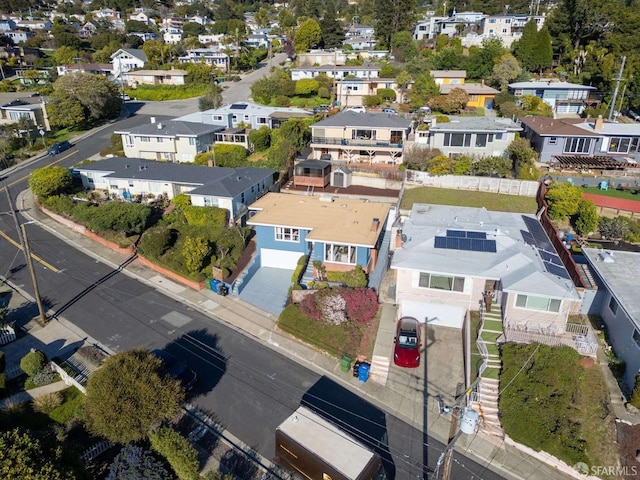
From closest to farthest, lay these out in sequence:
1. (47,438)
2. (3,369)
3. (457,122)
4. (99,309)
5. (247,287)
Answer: (47,438), (3,369), (99,309), (247,287), (457,122)

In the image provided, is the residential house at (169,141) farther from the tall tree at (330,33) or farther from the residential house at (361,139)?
the tall tree at (330,33)

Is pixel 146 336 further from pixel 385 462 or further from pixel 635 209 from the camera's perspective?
pixel 635 209

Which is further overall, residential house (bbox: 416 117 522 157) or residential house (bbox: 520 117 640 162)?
residential house (bbox: 416 117 522 157)

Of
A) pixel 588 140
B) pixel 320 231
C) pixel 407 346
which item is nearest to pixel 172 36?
pixel 588 140

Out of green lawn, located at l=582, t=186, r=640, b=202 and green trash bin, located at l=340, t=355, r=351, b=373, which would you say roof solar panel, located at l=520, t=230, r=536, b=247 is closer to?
green trash bin, located at l=340, t=355, r=351, b=373

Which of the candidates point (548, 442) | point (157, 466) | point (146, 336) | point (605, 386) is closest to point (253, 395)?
point (157, 466)

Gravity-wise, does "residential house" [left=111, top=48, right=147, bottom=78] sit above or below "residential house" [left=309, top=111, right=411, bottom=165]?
above

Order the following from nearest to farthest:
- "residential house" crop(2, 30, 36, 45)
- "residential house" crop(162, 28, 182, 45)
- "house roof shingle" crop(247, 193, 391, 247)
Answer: "house roof shingle" crop(247, 193, 391, 247) < "residential house" crop(2, 30, 36, 45) < "residential house" crop(162, 28, 182, 45)

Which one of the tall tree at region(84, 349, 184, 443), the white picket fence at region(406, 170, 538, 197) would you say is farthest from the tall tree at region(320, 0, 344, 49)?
the tall tree at region(84, 349, 184, 443)
